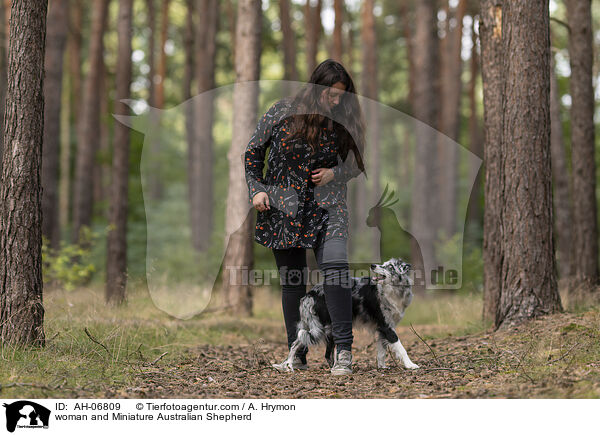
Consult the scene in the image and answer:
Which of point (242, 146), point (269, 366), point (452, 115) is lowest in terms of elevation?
point (269, 366)

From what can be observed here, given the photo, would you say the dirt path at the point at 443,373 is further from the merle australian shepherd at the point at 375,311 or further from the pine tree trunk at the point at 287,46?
the pine tree trunk at the point at 287,46

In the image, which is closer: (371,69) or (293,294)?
(293,294)

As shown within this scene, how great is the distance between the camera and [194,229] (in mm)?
21109

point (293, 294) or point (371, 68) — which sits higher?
point (371, 68)

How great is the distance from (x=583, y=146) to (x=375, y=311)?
709cm

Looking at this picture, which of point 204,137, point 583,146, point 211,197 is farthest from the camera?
point 211,197

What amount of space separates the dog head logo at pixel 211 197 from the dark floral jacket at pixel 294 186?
0.03 m

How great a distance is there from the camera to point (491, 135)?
7.81 m

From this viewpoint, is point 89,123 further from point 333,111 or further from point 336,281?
point 336,281

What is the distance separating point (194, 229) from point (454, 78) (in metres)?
10.1

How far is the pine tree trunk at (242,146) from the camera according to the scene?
9.76m

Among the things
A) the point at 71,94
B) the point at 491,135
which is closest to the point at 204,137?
the point at 71,94
